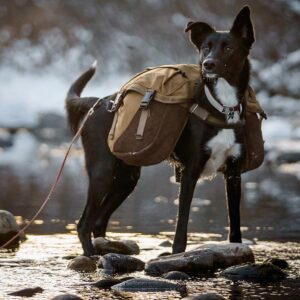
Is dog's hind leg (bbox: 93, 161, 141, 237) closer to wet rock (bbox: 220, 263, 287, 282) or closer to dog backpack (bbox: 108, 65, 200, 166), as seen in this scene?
dog backpack (bbox: 108, 65, 200, 166)

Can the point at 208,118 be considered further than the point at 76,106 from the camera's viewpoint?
No

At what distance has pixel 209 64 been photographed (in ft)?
27.6

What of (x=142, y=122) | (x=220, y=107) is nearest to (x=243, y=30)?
(x=220, y=107)

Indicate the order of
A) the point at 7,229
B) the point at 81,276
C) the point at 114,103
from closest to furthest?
the point at 81,276 → the point at 114,103 → the point at 7,229

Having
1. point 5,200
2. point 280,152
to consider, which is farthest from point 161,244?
point 280,152

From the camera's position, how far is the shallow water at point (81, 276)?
24.4ft

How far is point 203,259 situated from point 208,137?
3.36 ft

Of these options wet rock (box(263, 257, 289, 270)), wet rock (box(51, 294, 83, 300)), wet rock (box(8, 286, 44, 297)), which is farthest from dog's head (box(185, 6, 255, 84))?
wet rock (box(51, 294, 83, 300))

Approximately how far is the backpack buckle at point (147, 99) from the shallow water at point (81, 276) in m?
1.40

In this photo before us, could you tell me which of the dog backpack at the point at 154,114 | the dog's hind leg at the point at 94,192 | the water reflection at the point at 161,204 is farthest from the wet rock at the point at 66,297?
the water reflection at the point at 161,204

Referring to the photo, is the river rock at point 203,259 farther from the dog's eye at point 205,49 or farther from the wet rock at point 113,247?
the dog's eye at point 205,49

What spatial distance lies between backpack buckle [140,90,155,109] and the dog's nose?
1.93ft

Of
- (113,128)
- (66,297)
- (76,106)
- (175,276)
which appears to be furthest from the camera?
(76,106)

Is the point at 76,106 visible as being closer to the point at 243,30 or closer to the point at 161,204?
the point at 243,30
